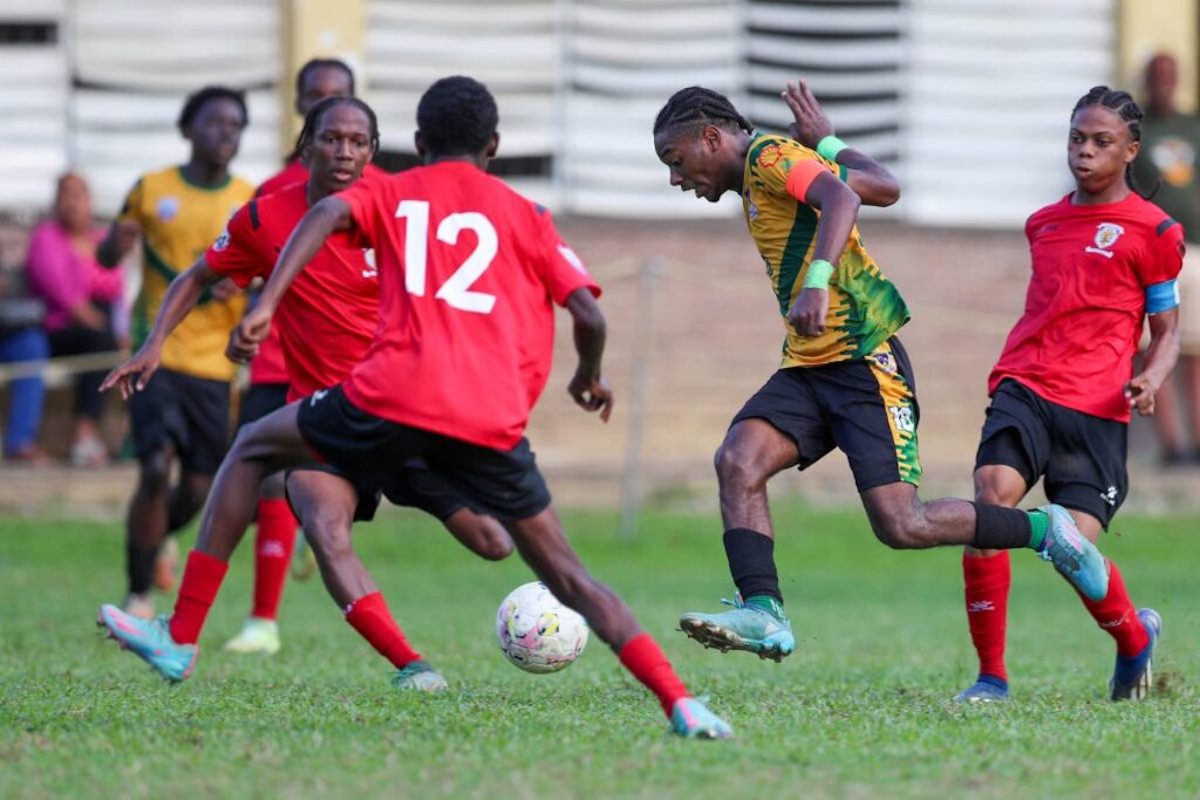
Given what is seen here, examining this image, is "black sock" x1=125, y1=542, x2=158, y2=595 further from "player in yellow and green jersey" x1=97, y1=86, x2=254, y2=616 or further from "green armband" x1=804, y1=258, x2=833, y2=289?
"green armband" x1=804, y1=258, x2=833, y2=289

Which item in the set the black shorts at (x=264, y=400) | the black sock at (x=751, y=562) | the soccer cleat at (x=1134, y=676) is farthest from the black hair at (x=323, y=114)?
the soccer cleat at (x=1134, y=676)

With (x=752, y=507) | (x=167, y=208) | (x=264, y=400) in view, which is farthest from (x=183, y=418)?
(x=752, y=507)

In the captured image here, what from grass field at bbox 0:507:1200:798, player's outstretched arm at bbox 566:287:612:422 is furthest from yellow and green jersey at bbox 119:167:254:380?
player's outstretched arm at bbox 566:287:612:422

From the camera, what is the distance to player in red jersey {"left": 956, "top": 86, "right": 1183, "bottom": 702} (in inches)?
296

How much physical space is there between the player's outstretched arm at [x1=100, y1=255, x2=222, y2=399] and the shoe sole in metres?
2.06

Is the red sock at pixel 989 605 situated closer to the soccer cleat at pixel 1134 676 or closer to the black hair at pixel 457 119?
the soccer cleat at pixel 1134 676

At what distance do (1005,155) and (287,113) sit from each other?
19.6ft

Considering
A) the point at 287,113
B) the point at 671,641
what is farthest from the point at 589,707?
the point at 287,113

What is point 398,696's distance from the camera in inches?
276

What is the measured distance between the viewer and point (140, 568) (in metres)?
10.4

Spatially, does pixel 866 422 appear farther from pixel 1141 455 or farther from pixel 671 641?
pixel 1141 455

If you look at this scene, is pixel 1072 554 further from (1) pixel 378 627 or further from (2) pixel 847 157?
(1) pixel 378 627

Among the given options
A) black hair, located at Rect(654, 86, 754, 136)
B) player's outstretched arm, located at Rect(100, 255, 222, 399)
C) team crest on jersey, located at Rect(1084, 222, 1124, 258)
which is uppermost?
black hair, located at Rect(654, 86, 754, 136)

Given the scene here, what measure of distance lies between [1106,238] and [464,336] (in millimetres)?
2873
